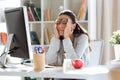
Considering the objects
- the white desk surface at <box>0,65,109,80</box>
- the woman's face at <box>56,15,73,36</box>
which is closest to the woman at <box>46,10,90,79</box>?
the woman's face at <box>56,15,73,36</box>

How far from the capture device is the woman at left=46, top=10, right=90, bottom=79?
2.50 m

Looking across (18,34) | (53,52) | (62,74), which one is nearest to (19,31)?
(18,34)

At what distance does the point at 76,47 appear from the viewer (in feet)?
8.40

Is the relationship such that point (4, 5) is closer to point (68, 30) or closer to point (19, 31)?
point (68, 30)

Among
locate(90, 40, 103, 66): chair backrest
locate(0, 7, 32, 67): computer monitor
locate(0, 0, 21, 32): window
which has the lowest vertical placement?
locate(90, 40, 103, 66): chair backrest

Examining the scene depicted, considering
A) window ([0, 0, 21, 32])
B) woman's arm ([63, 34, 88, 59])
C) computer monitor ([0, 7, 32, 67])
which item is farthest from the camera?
window ([0, 0, 21, 32])

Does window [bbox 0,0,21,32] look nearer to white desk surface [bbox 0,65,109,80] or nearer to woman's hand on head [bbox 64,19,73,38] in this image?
woman's hand on head [bbox 64,19,73,38]

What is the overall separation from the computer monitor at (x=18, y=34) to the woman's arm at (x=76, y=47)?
1.98 ft

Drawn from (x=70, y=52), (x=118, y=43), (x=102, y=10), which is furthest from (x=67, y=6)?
(x=118, y=43)

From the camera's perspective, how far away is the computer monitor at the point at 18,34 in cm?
191

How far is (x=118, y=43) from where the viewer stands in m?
2.20

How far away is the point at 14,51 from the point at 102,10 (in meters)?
2.02

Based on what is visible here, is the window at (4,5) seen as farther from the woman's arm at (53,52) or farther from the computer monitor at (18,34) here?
the computer monitor at (18,34)

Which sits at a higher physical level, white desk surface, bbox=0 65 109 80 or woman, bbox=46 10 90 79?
woman, bbox=46 10 90 79
